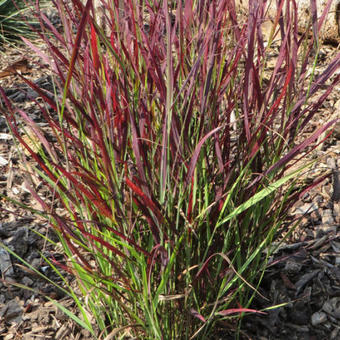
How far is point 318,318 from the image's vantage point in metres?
1.56

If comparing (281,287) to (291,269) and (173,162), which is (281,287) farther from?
(173,162)

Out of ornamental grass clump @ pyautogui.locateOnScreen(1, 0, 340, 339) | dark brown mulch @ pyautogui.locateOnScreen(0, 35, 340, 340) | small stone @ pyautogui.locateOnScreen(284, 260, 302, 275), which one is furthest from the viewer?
small stone @ pyautogui.locateOnScreen(284, 260, 302, 275)

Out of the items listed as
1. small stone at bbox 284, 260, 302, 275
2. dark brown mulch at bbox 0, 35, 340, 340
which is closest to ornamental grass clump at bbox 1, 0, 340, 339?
dark brown mulch at bbox 0, 35, 340, 340

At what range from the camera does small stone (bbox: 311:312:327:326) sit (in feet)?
5.09

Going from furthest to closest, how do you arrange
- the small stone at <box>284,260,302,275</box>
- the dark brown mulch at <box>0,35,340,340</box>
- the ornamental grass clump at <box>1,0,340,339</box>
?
the small stone at <box>284,260,302,275</box>
the dark brown mulch at <box>0,35,340,340</box>
the ornamental grass clump at <box>1,0,340,339</box>

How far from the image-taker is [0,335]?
5.10ft

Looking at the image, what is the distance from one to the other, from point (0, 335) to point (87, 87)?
3.06ft

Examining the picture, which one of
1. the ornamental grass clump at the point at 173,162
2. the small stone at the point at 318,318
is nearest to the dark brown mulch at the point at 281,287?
the small stone at the point at 318,318

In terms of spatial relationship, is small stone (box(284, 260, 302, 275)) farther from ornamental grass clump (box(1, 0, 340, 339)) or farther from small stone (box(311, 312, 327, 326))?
ornamental grass clump (box(1, 0, 340, 339))

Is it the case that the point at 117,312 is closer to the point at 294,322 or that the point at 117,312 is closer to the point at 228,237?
the point at 228,237

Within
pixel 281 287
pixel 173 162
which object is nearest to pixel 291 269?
pixel 281 287

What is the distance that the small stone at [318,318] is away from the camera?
1553 mm

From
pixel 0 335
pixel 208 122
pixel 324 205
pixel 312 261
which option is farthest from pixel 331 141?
pixel 0 335

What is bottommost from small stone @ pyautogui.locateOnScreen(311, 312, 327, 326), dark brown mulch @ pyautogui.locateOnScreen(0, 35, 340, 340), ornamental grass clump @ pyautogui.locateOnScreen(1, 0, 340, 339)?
small stone @ pyautogui.locateOnScreen(311, 312, 327, 326)
